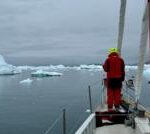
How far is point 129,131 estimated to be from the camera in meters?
5.87

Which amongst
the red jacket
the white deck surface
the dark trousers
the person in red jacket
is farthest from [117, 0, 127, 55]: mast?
the white deck surface

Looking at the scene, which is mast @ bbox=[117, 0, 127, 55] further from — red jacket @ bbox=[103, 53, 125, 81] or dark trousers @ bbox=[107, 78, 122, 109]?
dark trousers @ bbox=[107, 78, 122, 109]

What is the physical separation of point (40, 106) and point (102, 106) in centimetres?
2766

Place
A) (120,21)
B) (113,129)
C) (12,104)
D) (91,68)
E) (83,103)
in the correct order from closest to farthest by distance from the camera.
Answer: (113,129), (120,21), (83,103), (12,104), (91,68)

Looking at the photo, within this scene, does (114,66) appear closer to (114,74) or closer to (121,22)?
(114,74)

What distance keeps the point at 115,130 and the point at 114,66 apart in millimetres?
1547

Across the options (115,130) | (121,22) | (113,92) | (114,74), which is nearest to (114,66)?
(114,74)

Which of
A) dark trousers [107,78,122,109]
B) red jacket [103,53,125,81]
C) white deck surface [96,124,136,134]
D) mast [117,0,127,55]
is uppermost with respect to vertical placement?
mast [117,0,127,55]

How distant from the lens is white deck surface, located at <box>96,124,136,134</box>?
5891 mm

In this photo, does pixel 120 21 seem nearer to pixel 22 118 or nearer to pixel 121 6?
pixel 121 6

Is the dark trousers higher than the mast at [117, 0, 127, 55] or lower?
lower

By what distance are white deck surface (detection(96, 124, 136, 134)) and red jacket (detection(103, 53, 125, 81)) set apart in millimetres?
1197

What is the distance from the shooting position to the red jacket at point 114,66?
7188 mm

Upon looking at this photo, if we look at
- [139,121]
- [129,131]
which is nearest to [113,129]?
[129,131]
